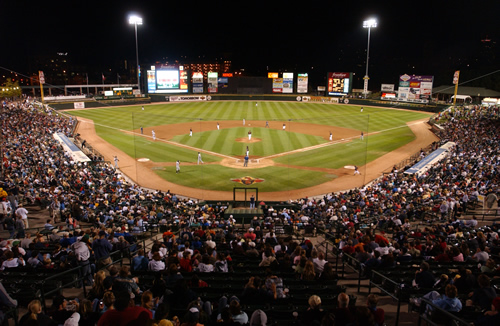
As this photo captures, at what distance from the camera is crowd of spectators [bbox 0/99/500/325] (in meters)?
5.73

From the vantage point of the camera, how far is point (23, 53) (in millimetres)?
132375

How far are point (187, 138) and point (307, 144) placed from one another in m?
14.5

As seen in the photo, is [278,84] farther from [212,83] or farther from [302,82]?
[212,83]

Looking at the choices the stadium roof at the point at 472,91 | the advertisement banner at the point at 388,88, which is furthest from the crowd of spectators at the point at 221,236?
the stadium roof at the point at 472,91

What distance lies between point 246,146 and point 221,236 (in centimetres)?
2596

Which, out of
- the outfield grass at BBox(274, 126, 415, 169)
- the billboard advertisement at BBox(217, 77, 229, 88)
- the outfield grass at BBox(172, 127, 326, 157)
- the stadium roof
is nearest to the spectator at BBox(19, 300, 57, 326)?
the outfield grass at BBox(274, 126, 415, 169)

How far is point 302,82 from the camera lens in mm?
88500

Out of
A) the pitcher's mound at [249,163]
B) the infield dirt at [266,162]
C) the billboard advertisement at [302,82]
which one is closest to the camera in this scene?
the infield dirt at [266,162]

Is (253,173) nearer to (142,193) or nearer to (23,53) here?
A: (142,193)

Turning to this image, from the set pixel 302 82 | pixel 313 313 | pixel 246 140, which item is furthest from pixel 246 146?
pixel 302 82

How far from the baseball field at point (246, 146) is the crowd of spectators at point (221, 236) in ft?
16.1

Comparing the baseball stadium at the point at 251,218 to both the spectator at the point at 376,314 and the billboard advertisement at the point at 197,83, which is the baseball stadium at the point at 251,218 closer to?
the spectator at the point at 376,314

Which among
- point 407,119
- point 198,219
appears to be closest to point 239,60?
point 407,119

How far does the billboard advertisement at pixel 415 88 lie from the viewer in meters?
70.1
